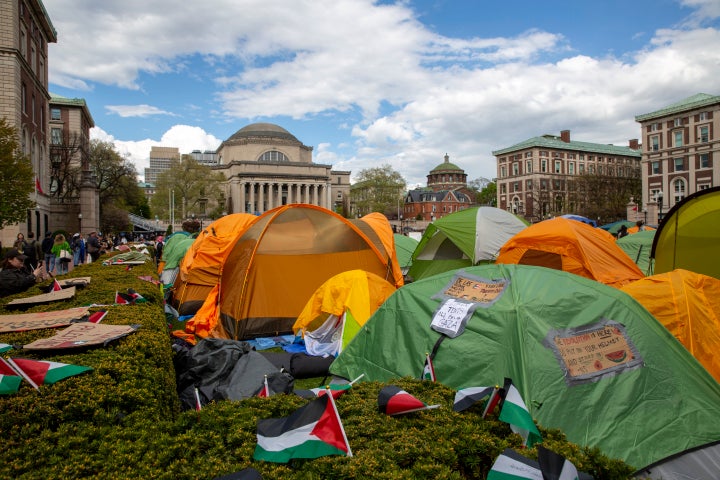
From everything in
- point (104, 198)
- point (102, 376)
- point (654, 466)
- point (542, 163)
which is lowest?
point (654, 466)

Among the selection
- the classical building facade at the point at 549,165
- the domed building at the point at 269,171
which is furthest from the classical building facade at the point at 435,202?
the classical building facade at the point at 549,165

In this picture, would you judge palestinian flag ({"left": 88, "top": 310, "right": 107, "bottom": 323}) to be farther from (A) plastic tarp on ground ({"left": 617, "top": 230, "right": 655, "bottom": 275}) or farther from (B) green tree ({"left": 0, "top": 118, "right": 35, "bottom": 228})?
(B) green tree ({"left": 0, "top": 118, "right": 35, "bottom": 228})

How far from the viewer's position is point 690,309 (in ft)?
16.1

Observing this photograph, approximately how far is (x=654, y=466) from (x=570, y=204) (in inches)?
2453

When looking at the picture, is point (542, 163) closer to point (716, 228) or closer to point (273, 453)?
point (716, 228)

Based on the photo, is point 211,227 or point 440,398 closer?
point 440,398

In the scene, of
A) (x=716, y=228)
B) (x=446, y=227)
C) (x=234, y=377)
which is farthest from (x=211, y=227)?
(x=716, y=228)

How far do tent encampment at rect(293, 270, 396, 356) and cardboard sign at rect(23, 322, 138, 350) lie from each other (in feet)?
11.3

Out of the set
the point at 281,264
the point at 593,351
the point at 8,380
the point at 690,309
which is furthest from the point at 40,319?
the point at 690,309

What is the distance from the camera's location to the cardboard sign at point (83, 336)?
349 centimetres

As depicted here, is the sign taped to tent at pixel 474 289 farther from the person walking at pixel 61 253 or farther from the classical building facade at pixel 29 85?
the classical building facade at pixel 29 85

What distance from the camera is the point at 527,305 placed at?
4.14 meters

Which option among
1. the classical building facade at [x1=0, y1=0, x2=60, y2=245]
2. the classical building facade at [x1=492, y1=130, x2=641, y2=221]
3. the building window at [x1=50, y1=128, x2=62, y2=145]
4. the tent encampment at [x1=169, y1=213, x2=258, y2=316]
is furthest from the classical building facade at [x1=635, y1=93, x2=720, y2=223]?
the building window at [x1=50, y1=128, x2=62, y2=145]

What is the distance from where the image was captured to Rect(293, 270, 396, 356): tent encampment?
7113 mm
